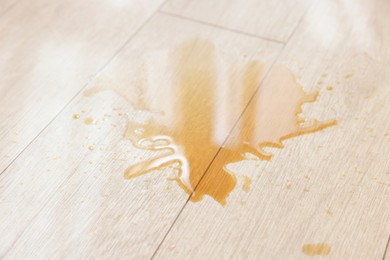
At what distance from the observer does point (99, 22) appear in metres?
1.31

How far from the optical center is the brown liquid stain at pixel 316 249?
0.89m

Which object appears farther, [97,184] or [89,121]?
[89,121]

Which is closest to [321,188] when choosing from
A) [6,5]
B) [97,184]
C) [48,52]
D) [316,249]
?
[316,249]

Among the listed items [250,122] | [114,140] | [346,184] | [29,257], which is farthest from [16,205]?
[346,184]

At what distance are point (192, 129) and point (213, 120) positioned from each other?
5 centimetres

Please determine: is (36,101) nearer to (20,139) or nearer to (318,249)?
(20,139)

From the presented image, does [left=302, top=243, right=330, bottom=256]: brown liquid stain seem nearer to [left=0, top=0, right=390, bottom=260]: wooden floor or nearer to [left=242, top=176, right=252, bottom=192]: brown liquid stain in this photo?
[left=0, top=0, right=390, bottom=260]: wooden floor

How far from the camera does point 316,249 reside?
35.1 inches

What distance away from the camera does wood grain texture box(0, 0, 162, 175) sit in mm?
1105

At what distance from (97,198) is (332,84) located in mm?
535

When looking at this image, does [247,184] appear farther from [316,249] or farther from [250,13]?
[250,13]

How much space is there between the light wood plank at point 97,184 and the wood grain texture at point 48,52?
0.04m

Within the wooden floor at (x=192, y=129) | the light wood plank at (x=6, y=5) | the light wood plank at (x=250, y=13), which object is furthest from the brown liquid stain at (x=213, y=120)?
the light wood plank at (x=6, y=5)

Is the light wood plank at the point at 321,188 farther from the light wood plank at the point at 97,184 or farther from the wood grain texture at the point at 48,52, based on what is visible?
the wood grain texture at the point at 48,52
